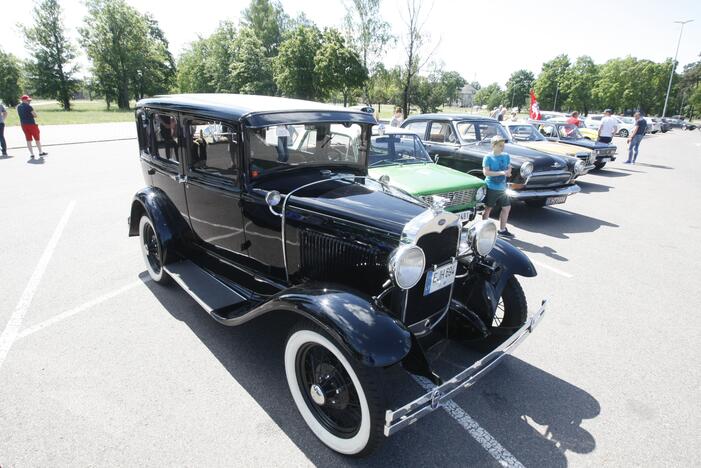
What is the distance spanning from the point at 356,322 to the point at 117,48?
5556 cm

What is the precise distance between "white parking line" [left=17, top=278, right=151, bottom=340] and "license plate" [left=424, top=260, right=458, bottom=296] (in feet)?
11.0

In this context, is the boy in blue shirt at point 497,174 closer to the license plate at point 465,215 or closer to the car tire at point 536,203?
the license plate at point 465,215

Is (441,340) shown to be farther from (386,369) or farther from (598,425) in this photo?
(598,425)

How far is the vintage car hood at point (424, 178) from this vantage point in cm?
546

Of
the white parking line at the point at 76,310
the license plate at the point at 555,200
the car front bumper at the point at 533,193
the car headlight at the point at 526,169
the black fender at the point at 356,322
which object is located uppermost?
the car headlight at the point at 526,169

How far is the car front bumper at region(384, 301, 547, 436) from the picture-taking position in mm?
1946

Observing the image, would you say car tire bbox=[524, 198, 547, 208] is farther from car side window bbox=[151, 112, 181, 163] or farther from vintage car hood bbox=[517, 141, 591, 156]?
car side window bbox=[151, 112, 181, 163]

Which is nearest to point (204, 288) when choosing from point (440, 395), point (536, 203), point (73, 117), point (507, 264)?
point (440, 395)

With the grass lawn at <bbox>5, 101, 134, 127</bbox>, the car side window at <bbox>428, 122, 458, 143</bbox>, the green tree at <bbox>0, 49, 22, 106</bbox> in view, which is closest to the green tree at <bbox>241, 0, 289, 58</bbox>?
the grass lawn at <bbox>5, 101, 134, 127</bbox>

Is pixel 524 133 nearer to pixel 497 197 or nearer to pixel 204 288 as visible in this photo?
pixel 497 197

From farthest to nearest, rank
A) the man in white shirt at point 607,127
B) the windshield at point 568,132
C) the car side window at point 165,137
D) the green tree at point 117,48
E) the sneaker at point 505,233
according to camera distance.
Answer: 1. the green tree at point 117,48
2. the man in white shirt at point 607,127
3. the windshield at point 568,132
4. the sneaker at point 505,233
5. the car side window at point 165,137

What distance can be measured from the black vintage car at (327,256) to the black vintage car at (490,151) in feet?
14.4

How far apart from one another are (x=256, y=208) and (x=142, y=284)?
2163mm

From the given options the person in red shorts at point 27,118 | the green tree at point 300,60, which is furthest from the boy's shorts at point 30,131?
the green tree at point 300,60
